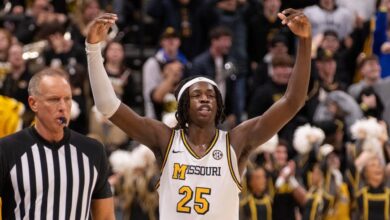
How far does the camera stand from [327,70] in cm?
1336

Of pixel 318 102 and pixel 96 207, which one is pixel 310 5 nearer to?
pixel 318 102

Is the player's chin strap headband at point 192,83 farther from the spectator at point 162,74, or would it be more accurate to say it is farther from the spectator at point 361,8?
the spectator at point 361,8

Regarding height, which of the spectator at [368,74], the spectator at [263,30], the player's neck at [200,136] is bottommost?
the player's neck at [200,136]

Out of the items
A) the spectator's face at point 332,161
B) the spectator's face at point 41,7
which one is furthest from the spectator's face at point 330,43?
the spectator's face at point 41,7

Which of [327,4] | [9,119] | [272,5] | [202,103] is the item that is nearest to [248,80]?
[272,5]

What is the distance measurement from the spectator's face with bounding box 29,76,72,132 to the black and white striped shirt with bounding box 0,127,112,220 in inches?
4.9

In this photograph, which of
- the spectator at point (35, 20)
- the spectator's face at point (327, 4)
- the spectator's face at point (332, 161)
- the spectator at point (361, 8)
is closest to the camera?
the spectator's face at point (332, 161)

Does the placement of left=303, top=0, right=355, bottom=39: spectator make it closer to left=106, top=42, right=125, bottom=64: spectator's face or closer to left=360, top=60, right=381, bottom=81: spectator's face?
left=360, top=60, right=381, bottom=81: spectator's face

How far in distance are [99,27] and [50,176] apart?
867 mm

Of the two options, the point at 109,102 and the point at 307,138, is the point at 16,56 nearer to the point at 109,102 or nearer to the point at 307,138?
the point at 307,138

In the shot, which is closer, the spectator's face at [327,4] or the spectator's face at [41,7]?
the spectator's face at [41,7]

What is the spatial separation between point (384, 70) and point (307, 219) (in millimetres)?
3615

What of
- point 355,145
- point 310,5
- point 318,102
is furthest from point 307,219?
point 310,5

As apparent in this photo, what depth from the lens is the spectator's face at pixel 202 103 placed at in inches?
247
